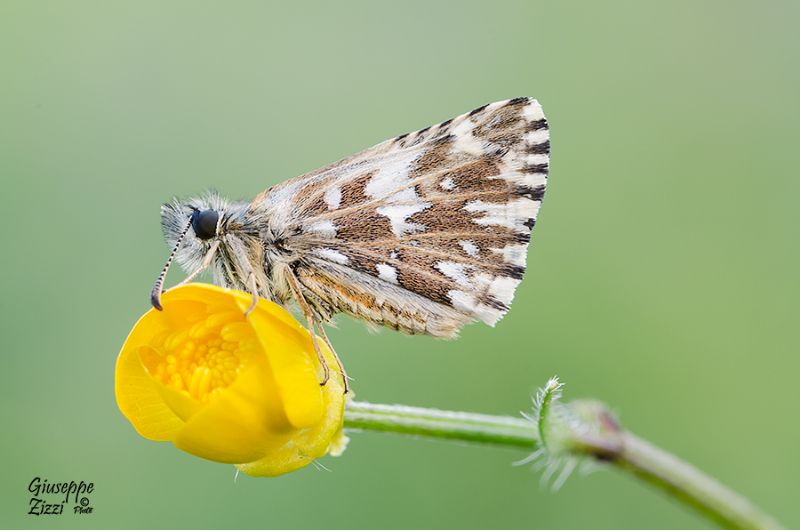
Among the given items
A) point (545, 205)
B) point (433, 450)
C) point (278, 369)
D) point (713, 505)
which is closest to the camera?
point (713, 505)

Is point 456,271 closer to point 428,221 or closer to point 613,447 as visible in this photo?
point 428,221

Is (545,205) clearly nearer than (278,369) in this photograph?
No

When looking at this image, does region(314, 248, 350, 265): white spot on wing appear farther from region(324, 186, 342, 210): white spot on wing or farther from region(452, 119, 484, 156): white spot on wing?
region(452, 119, 484, 156): white spot on wing

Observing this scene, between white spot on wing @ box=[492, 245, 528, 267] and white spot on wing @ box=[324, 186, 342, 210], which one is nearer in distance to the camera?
white spot on wing @ box=[492, 245, 528, 267]

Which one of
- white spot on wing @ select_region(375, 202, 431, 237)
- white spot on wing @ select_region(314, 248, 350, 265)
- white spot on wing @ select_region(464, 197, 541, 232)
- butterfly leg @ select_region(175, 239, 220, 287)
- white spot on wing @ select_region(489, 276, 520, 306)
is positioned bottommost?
butterfly leg @ select_region(175, 239, 220, 287)

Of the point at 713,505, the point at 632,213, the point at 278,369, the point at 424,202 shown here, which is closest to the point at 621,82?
the point at 632,213

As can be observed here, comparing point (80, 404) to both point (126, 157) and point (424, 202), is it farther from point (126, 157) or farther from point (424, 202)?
point (424, 202)

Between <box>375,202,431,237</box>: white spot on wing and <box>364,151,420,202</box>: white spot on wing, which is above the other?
<box>364,151,420,202</box>: white spot on wing
